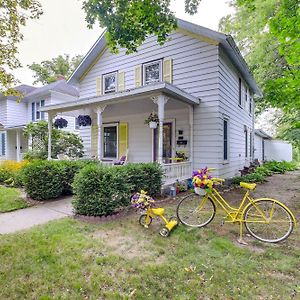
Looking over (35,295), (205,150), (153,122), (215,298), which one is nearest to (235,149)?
(205,150)

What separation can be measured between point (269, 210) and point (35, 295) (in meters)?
3.64

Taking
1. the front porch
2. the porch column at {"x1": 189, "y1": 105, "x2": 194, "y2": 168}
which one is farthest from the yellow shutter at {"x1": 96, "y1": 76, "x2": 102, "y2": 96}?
the porch column at {"x1": 189, "y1": 105, "x2": 194, "y2": 168}

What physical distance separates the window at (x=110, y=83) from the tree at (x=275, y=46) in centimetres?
588

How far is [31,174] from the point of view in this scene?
6.57 m

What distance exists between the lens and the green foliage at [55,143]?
41.1 ft

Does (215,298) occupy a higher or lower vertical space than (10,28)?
lower

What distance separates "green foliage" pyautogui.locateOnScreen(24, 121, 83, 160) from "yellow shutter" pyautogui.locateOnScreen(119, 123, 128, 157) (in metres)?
2.61

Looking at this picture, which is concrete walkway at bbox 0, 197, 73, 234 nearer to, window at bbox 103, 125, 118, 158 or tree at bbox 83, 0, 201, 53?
tree at bbox 83, 0, 201, 53

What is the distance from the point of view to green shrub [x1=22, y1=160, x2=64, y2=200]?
21.5 feet

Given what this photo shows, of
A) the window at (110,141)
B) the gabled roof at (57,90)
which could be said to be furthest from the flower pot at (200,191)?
the gabled roof at (57,90)

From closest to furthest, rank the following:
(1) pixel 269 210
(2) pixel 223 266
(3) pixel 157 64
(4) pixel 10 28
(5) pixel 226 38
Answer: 1. (2) pixel 223 266
2. (1) pixel 269 210
3. (4) pixel 10 28
4. (5) pixel 226 38
5. (3) pixel 157 64

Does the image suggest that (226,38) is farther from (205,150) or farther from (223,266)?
(223,266)

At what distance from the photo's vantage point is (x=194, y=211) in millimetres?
4688

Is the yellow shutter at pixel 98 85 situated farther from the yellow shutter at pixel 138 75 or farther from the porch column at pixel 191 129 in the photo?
the porch column at pixel 191 129
